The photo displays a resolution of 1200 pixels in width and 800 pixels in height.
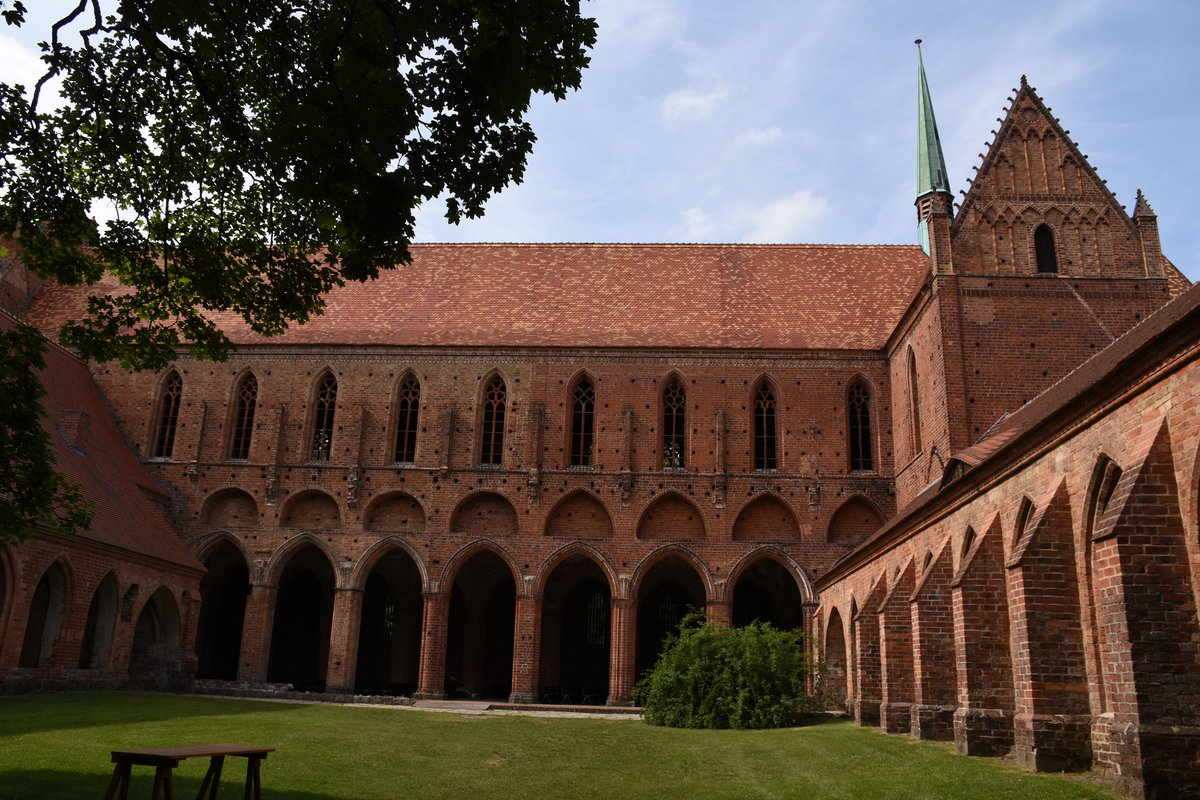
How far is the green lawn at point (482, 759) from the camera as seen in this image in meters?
9.95

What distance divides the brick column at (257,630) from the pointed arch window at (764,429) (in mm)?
14652

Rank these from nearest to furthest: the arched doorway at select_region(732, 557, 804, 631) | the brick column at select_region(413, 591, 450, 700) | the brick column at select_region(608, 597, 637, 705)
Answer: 1. the brick column at select_region(608, 597, 637, 705)
2. the brick column at select_region(413, 591, 450, 700)
3. the arched doorway at select_region(732, 557, 804, 631)

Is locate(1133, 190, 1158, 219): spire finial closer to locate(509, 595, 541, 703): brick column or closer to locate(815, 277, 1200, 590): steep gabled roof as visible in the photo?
locate(815, 277, 1200, 590): steep gabled roof

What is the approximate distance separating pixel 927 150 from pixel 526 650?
72.0 feet

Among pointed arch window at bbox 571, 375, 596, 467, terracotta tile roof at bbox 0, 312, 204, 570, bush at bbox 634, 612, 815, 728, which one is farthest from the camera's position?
pointed arch window at bbox 571, 375, 596, 467

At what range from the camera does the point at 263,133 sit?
380 inches

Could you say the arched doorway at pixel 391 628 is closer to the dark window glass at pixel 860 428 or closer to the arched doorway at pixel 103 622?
the arched doorway at pixel 103 622

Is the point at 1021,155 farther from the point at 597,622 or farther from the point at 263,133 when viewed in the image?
the point at 263,133

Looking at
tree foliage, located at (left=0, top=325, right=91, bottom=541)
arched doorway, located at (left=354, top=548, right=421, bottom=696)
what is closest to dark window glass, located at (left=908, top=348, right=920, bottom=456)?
arched doorway, located at (left=354, top=548, right=421, bottom=696)

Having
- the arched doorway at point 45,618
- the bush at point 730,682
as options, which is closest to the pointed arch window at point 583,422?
the bush at point 730,682

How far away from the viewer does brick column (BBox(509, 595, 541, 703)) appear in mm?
27000

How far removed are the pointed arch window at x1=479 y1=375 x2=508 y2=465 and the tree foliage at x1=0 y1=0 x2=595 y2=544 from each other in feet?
61.1

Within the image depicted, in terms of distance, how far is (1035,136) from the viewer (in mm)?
24266

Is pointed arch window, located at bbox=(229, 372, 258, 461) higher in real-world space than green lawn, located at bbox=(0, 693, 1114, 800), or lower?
higher
